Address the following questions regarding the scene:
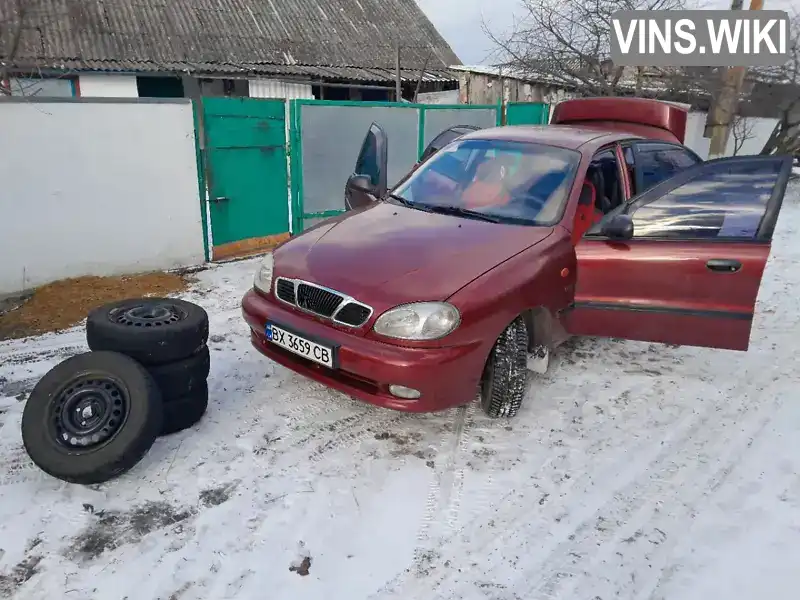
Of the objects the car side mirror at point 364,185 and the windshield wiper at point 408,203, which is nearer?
the windshield wiper at point 408,203

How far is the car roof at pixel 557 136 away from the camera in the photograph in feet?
13.6

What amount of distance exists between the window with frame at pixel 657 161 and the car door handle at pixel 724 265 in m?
0.89

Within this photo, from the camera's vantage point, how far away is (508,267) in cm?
325

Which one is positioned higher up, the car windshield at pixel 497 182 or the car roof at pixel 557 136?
the car roof at pixel 557 136

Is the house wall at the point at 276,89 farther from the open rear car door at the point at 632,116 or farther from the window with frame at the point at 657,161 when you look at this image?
the window with frame at the point at 657,161

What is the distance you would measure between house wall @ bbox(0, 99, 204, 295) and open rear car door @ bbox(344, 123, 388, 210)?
6.90 feet

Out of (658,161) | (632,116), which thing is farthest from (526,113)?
(658,161)

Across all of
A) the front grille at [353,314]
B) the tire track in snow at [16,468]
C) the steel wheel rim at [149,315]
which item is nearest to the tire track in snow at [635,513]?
the front grille at [353,314]

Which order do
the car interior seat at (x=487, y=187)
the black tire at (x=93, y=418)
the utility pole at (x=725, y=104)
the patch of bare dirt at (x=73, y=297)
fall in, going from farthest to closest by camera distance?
1. the utility pole at (x=725, y=104)
2. the patch of bare dirt at (x=73, y=297)
3. the car interior seat at (x=487, y=187)
4. the black tire at (x=93, y=418)

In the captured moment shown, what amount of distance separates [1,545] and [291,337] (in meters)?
1.60

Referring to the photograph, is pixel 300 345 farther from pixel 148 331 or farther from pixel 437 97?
pixel 437 97

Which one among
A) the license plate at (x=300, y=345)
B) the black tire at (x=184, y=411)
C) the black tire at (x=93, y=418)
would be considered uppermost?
the license plate at (x=300, y=345)

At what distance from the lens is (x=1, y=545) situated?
2480 mm

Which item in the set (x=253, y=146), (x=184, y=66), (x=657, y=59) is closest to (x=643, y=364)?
(x=253, y=146)
